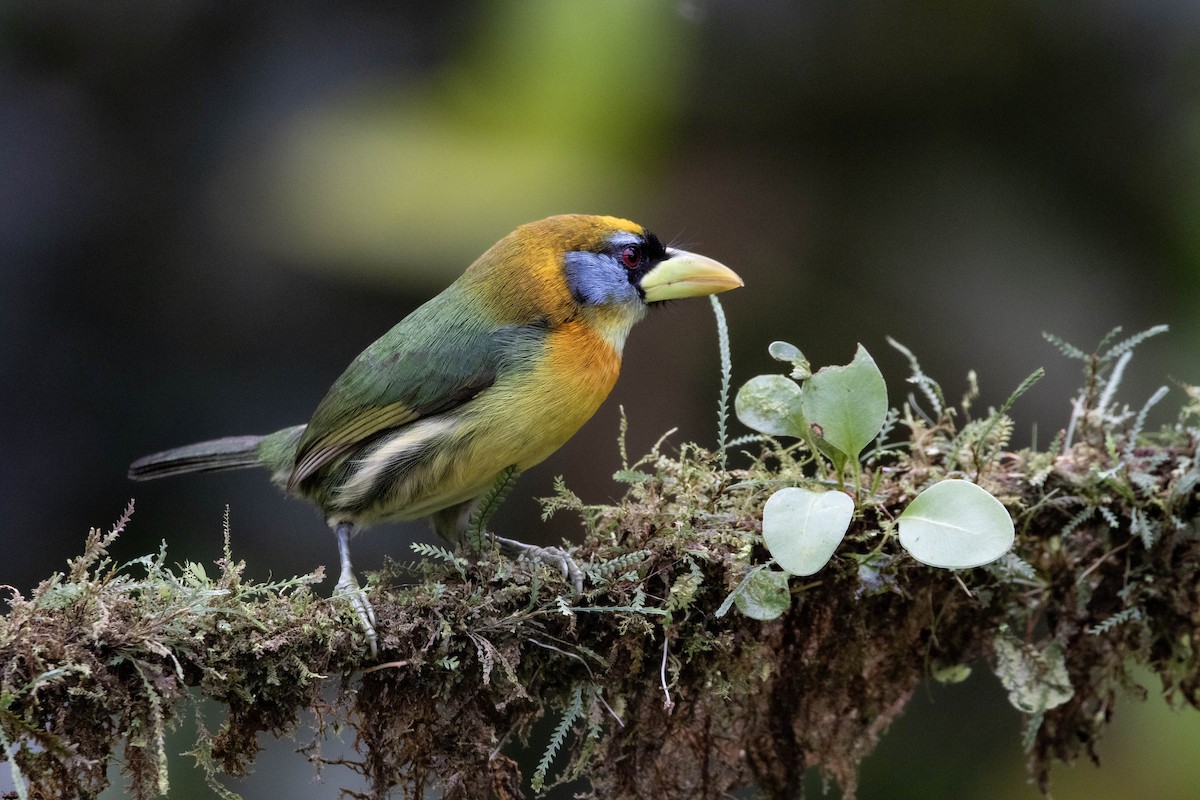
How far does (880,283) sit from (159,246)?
3.40 m

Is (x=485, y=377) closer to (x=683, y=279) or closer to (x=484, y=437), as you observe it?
(x=484, y=437)

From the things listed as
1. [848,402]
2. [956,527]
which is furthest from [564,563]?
[956,527]

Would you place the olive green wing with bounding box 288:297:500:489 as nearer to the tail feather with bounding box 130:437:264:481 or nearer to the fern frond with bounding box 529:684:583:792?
the tail feather with bounding box 130:437:264:481

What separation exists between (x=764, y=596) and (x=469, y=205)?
9.68 ft

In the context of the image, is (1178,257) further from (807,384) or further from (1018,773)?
(807,384)

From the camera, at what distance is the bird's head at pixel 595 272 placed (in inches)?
116

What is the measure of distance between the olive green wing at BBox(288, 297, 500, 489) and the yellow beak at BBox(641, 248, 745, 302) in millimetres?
510

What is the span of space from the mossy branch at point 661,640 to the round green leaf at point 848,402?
0.42 feet

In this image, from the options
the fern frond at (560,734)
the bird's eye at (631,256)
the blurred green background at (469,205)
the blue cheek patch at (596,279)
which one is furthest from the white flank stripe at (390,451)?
the blurred green background at (469,205)

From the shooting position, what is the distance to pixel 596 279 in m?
3.02

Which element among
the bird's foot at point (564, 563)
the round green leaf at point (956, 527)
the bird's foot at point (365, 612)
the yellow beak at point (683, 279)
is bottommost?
the bird's foot at point (365, 612)

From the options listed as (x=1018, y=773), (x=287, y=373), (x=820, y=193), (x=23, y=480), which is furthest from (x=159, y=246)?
(x=1018, y=773)

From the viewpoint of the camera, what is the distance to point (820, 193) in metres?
5.64

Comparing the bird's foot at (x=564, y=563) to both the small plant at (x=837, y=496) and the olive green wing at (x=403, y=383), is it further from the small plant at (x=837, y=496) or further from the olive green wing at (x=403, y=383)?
the olive green wing at (x=403, y=383)
